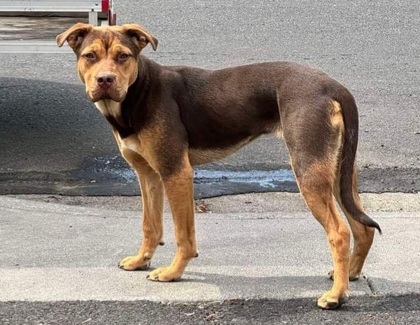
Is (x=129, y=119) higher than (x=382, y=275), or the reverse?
(x=129, y=119)

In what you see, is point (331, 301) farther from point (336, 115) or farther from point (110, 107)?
point (110, 107)

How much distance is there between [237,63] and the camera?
405 inches

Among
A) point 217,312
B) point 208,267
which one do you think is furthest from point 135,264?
point 217,312

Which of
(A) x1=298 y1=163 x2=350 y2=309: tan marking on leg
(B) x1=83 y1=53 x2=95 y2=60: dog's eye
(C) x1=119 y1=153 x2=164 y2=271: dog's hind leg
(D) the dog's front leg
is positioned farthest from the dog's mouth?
(A) x1=298 y1=163 x2=350 y2=309: tan marking on leg

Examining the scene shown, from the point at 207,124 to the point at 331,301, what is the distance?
1.16 metres

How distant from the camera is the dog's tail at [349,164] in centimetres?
434

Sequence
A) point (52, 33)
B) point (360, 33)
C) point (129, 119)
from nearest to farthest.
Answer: point (129, 119) < point (52, 33) < point (360, 33)

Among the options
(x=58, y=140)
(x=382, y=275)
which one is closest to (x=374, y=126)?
(x=58, y=140)

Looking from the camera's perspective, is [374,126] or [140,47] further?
[374,126]

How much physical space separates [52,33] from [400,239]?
3335mm

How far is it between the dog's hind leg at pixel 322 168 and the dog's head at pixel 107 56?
→ 84 cm

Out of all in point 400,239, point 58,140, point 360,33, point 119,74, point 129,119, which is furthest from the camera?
point 360,33

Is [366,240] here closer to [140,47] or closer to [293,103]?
[293,103]

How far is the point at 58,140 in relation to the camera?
764 cm
